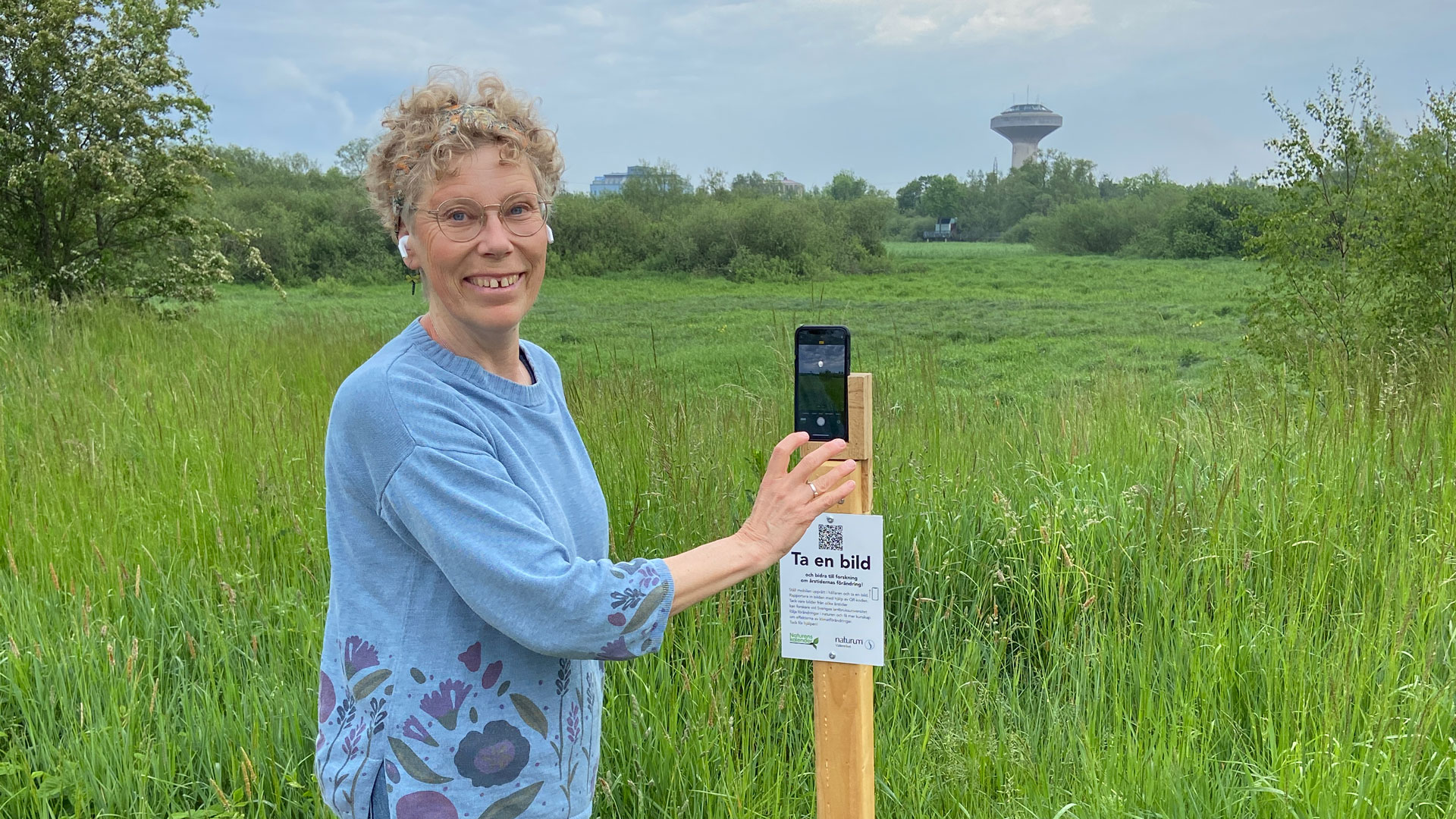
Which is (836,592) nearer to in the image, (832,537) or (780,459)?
(832,537)

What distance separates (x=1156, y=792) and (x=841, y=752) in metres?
0.79

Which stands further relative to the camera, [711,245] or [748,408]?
[711,245]

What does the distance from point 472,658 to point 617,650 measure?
247 millimetres

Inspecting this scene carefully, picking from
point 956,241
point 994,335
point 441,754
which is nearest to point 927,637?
point 441,754

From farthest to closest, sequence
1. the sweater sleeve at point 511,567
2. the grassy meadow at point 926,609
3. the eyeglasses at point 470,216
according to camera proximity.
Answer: the grassy meadow at point 926,609 → the eyeglasses at point 470,216 → the sweater sleeve at point 511,567

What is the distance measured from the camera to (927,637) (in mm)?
3014

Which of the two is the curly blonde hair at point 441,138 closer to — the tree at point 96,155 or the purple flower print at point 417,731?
the purple flower print at point 417,731

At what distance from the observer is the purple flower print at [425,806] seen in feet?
4.66

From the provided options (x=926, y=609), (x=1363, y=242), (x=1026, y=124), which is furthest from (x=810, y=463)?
(x=1026, y=124)

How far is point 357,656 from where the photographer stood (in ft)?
4.75

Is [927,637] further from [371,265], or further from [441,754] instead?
[371,265]

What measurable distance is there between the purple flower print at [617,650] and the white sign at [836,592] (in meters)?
0.43

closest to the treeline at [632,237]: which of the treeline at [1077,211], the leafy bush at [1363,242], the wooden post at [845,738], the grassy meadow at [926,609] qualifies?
the treeline at [1077,211]

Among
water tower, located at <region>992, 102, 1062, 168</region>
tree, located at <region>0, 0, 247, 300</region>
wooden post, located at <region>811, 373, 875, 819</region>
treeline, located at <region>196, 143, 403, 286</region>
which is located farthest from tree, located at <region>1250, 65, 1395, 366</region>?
water tower, located at <region>992, 102, 1062, 168</region>
